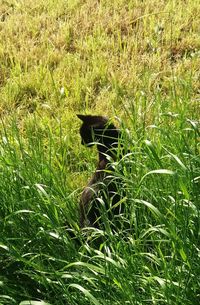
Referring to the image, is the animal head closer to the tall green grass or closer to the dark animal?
the dark animal

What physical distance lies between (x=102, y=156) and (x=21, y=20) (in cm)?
299

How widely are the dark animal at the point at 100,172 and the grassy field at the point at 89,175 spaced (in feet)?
0.23

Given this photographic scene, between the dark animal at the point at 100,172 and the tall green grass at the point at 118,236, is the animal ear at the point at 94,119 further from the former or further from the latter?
the tall green grass at the point at 118,236

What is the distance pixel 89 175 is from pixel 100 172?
386 mm

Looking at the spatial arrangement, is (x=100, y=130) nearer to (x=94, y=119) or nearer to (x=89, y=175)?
(x=94, y=119)

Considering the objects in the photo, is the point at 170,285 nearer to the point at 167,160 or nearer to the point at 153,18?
the point at 167,160

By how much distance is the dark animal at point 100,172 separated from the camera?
2.65 m

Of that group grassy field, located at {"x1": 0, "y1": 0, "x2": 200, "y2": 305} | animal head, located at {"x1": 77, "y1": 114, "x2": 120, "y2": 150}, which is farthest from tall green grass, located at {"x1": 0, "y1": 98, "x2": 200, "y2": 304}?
animal head, located at {"x1": 77, "y1": 114, "x2": 120, "y2": 150}

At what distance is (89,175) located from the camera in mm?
3199

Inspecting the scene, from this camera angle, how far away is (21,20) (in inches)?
217

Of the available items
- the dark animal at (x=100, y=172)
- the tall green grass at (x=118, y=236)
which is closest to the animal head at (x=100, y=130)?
the dark animal at (x=100, y=172)

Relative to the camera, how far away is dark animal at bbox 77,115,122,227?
265cm

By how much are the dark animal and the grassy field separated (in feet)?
0.23

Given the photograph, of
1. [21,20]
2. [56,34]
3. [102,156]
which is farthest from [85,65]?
[102,156]
